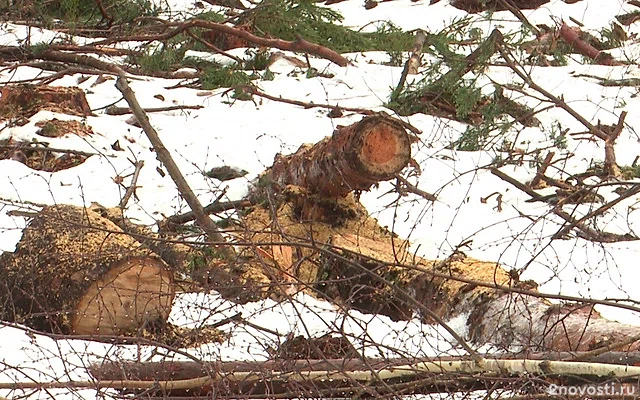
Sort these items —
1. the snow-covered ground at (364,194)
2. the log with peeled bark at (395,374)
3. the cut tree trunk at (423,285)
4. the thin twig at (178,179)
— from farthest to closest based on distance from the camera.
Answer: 1. the snow-covered ground at (364,194)
2. the thin twig at (178,179)
3. the cut tree trunk at (423,285)
4. the log with peeled bark at (395,374)

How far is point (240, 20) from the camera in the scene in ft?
21.8

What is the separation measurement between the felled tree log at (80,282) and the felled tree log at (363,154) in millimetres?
1088

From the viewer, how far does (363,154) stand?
4.55m

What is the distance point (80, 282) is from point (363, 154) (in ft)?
4.85

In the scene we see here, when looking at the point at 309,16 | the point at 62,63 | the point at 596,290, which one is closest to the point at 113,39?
the point at 62,63

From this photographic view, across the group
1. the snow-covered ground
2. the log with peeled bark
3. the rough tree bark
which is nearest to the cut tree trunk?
the rough tree bark

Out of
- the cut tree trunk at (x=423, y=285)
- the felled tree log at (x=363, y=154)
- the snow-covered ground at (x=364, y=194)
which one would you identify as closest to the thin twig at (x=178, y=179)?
the snow-covered ground at (x=364, y=194)

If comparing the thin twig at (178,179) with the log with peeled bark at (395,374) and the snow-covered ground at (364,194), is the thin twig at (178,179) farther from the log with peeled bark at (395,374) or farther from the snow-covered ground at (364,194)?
the log with peeled bark at (395,374)

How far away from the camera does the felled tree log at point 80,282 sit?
12.2 ft

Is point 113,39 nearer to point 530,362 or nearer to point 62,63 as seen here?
point 62,63

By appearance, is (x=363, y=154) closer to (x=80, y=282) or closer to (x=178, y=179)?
(x=178, y=179)

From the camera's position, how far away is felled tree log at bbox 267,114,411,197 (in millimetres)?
4555

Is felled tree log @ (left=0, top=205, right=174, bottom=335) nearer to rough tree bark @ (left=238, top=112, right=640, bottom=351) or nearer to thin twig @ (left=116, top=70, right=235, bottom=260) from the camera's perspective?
thin twig @ (left=116, top=70, right=235, bottom=260)

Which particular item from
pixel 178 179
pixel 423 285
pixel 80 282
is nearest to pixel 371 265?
pixel 423 285
